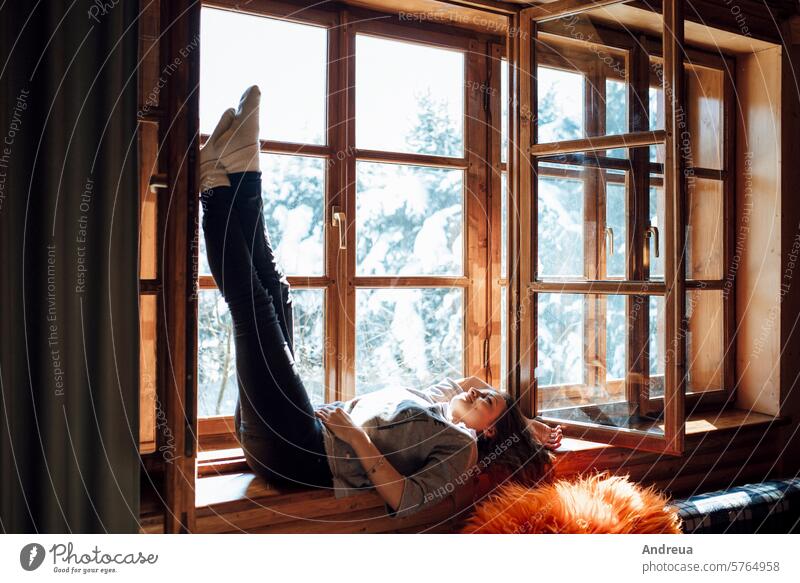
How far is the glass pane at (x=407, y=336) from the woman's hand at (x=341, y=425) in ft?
1.00

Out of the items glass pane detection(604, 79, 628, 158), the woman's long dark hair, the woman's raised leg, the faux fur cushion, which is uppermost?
glass pane detection(604, 79, 628, 158)

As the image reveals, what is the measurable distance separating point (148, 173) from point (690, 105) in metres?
1.83

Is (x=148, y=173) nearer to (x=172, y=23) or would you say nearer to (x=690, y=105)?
(x=172, y=23)

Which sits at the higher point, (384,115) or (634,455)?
(384,115)

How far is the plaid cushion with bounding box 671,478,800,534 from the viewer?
1.66m

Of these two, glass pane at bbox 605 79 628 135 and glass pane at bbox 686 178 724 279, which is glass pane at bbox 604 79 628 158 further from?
glass pane at bbox 686 178 724 279

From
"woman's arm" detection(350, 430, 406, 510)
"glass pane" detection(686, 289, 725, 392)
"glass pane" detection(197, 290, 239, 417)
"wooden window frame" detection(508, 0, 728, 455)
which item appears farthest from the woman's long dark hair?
"glass pane" detection(686, 289, 725, 392)

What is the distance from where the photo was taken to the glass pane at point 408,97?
1999mm

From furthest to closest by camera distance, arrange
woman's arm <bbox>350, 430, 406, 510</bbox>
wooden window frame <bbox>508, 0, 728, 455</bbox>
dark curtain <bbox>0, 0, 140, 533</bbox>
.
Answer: wooden window frame <bbox>508, 0, 728, 455</bbox>, woman's arm <bbox>350, 430, 406, 510</bbox>, dark curtain <bbox>0, 0, 140, 533</bbox>

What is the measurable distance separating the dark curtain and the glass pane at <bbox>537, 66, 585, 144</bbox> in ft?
3.69

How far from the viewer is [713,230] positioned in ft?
7.78

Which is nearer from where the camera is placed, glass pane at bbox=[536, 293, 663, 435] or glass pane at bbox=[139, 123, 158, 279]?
glass pane at bbox=[139, 123, 158, 279]
